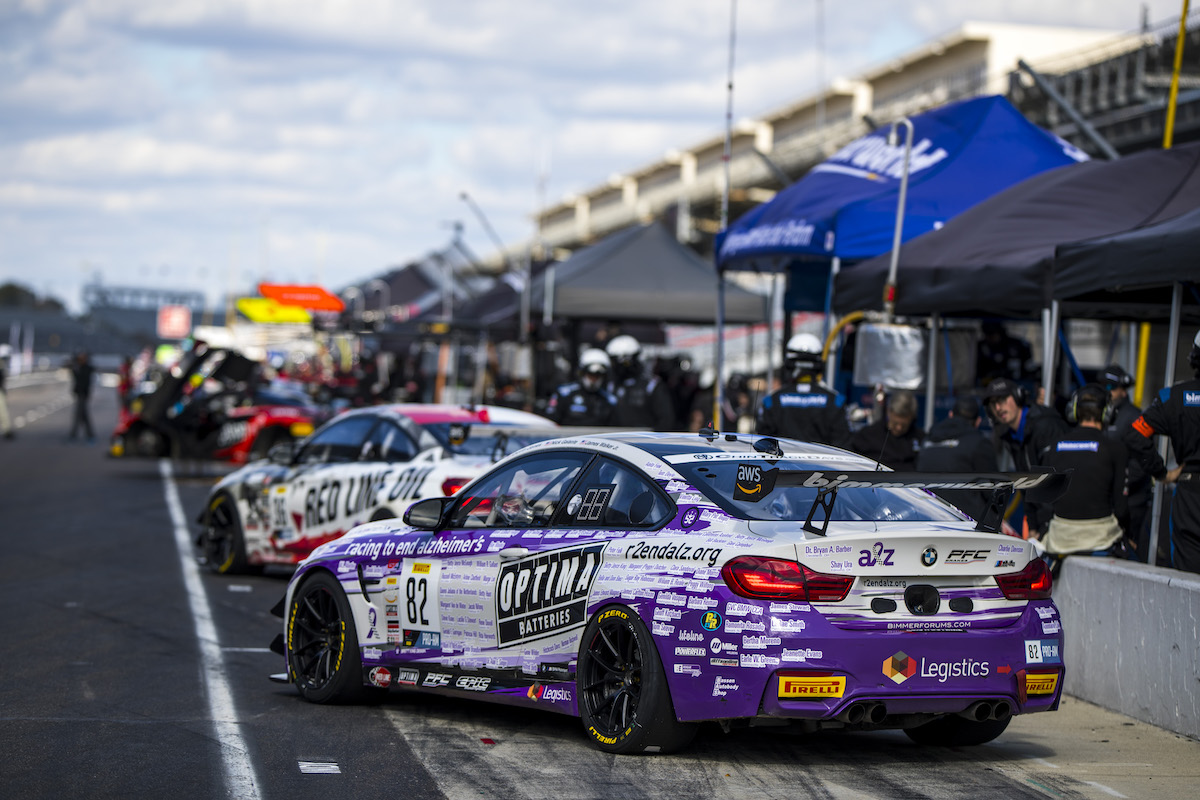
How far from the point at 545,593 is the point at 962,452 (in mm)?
3595

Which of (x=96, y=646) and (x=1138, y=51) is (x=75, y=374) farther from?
(x=96, y=646)

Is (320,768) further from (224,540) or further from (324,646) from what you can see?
(224,540)

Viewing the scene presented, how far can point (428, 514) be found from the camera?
7.38 meters

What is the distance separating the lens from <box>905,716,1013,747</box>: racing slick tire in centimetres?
665

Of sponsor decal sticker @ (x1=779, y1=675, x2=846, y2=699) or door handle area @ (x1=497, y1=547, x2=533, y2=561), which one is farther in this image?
door handle area @ (x1=497, y1=547, x2=533, y2=561)

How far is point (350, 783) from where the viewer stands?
5781 mm

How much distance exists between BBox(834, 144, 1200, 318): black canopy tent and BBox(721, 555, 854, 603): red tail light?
5.17 meters

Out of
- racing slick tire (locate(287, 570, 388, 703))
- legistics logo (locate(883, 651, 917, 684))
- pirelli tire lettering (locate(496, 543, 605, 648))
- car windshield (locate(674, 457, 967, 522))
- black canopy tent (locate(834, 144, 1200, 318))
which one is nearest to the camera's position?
legistics logo (locate(883, 651, 917, 684))

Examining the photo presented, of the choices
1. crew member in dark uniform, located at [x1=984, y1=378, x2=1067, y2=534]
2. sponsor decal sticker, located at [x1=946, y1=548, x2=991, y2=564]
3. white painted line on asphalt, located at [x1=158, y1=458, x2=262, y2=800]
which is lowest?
white painted line on asphalt, located at [x1=158, y1=458, x2=262, y2=800]

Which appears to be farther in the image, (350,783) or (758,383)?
(758,383)

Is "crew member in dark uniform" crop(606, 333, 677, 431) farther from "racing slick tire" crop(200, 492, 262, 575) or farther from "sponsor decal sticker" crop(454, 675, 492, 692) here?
"sponsor decal sticker" crop(454, 675, 492, 692)

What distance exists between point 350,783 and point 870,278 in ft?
24.7

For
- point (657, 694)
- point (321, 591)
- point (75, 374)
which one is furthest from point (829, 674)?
point (75, 374)

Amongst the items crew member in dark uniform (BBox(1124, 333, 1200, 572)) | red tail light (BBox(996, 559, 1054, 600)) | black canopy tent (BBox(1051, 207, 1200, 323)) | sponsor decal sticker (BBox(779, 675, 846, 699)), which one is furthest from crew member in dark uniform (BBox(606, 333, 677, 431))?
sponsor decal sticker (BBox(779, 675, 846, 699))
